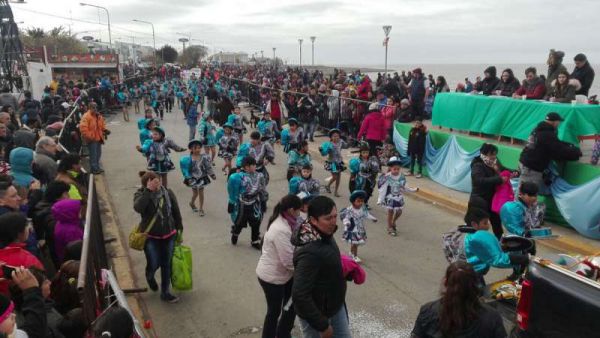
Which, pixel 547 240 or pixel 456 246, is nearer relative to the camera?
pixel 456 246

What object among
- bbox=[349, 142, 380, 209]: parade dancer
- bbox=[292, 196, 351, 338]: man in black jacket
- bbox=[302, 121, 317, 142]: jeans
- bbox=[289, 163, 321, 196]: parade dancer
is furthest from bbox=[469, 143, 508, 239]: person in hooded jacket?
bbox=[302, 121, 317, 142]: jeans

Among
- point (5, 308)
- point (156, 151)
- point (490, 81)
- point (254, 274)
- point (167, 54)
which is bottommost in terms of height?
point (254, 274)

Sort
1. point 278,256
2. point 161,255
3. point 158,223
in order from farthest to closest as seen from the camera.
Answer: point 161,255
point 158,223
point 278,256

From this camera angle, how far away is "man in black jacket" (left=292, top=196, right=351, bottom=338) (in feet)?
11.1

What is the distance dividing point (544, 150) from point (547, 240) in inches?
61.0

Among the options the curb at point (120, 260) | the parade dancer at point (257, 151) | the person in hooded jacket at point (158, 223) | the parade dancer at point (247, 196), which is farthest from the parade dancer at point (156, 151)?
the person in hooded jacket at point (158, 223)

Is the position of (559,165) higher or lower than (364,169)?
higher

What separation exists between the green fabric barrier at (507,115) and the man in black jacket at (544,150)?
3.53 ft

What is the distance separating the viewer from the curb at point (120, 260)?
5828 mm

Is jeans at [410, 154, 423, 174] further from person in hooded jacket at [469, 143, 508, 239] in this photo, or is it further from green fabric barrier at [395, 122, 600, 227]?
person in hooded jacket at [469, 143, 508, 239]

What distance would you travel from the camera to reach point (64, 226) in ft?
16.5

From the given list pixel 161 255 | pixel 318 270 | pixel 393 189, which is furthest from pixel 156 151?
pixel 318 270

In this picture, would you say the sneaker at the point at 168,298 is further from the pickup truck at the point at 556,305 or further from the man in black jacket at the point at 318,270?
the pickup truck at the point at 556,305

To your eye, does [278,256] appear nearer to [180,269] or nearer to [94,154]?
[180,269]
